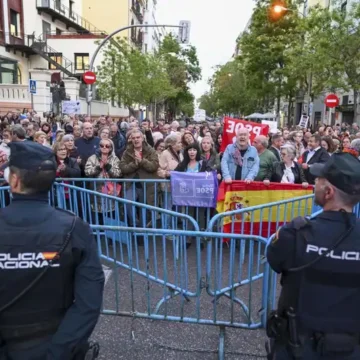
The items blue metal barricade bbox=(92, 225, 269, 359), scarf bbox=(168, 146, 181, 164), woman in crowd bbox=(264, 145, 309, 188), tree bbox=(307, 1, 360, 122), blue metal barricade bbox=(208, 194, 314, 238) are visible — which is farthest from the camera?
tree bbox=(307, 1, 360, 122)

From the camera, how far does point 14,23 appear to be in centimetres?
2970

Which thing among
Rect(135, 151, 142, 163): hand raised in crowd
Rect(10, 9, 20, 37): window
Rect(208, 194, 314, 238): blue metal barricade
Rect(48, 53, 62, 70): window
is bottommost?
Rect(208, 194, 314, 238): blue metal barricade

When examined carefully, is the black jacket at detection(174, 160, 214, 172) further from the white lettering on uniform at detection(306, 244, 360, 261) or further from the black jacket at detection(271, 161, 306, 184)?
the white lettering on uniform at detection(306, 244, 360, 261)

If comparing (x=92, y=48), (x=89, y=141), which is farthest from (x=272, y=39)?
(x=89, y=141)

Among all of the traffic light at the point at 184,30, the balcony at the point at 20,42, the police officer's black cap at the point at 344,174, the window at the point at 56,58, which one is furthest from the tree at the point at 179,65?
the police officer's black cap at the point at 344,174

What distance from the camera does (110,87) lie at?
27.0 metres

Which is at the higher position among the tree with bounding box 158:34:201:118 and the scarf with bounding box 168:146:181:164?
the tree with bounding box 158:34:201:118

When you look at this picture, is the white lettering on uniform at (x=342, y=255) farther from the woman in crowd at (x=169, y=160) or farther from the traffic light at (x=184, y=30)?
the traffic light at (x=184, y=30)

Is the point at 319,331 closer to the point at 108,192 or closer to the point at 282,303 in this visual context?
the point at 282,303

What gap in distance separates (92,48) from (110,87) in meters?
9.67

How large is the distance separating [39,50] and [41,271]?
105 ft

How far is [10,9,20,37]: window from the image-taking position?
95.7ft

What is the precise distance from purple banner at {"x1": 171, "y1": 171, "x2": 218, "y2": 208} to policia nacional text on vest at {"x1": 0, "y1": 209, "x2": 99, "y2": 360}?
3972 millimetres

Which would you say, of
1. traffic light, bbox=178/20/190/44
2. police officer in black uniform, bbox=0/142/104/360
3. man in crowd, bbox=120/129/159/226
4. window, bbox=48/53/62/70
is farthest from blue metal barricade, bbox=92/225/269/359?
window, bbox=48/53/62/70
